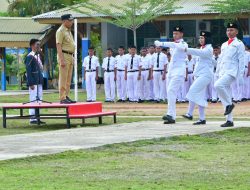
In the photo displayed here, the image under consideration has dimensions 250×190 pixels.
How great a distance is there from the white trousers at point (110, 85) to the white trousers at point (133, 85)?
0.64 m

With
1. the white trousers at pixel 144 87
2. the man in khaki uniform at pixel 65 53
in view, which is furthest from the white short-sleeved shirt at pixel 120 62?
the man in khaki uniform at pixel 65 53

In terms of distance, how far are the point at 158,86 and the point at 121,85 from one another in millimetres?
1766

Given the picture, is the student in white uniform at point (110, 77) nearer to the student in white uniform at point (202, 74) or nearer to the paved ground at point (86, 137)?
the paved ground at point (86, 137)

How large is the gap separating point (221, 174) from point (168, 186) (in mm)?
1357

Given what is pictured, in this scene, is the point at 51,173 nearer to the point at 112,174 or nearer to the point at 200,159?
the point at 112,174

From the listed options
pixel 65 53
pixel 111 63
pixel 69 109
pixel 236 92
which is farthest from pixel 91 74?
pixel 69 109

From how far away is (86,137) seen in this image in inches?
726

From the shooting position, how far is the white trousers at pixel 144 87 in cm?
3725

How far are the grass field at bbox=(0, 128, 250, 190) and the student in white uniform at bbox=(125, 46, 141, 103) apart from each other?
18656mm

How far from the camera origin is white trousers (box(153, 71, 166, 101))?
3638 centimetres

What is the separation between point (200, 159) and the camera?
14953mm

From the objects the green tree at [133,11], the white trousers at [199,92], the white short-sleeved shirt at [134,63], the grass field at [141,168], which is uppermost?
the green tree at [133,11]

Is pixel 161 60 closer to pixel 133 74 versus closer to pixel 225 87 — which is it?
pixel 133 74

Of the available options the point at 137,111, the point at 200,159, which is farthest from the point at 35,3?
the point at 200,159
